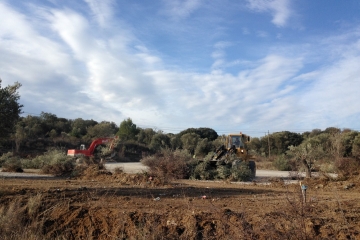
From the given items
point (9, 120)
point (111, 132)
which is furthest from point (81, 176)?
point (111, 132)

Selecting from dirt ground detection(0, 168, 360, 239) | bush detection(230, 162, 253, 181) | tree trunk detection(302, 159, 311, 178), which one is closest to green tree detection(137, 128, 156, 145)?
bush detection(230, 162, 253, 181)

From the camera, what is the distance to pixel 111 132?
78.1 metres

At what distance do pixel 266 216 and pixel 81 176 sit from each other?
53.5 ft

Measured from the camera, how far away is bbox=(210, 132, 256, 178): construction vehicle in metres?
25.2

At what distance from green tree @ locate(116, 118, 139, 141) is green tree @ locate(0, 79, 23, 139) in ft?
185

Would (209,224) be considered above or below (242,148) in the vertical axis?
below

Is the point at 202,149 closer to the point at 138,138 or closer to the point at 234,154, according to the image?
the point at 138,138

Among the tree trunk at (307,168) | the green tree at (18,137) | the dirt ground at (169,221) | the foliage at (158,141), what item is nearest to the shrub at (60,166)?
the dirt ground at (169,221)

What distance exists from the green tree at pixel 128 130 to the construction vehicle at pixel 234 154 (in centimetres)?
5159

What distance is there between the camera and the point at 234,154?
26047 millimetres

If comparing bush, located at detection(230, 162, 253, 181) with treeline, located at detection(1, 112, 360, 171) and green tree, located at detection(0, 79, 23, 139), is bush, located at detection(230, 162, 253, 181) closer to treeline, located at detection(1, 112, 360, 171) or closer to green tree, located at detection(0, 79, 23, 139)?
green tree, located at detection(0, 79, 23, 139)

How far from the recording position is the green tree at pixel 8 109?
2022 cm

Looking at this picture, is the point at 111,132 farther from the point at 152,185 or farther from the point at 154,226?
the point at 154,226

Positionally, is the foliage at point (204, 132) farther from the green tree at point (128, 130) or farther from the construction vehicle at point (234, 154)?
the construction vehicle at point (234, 154)
